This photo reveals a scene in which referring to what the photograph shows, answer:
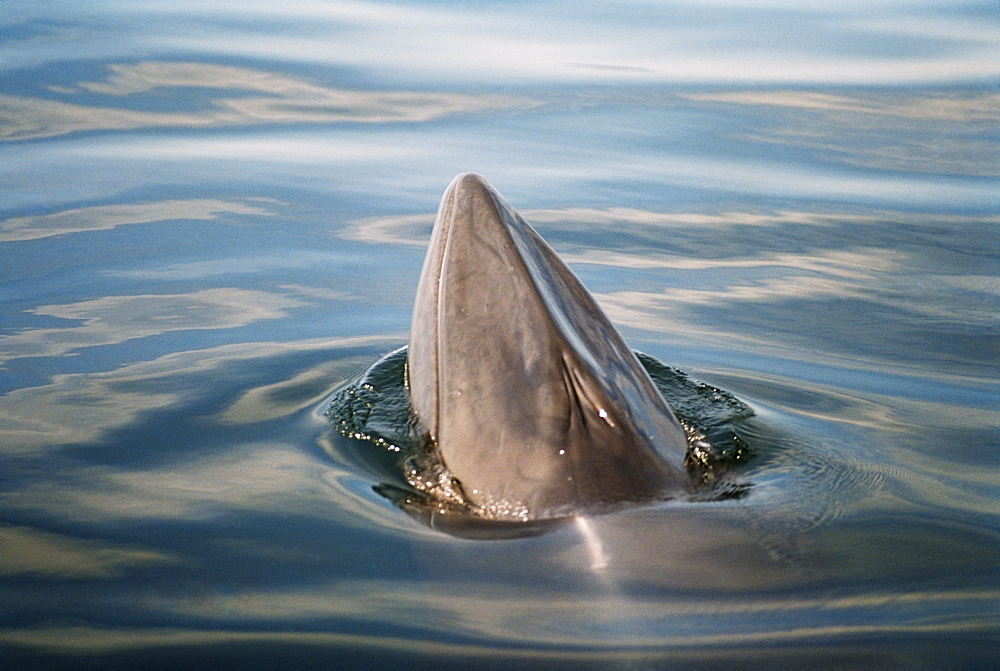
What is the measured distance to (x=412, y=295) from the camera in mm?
7473

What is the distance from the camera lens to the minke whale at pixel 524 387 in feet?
13.0

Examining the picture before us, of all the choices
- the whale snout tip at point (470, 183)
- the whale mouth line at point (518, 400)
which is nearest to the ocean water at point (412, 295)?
the whale mouth line at point (518, 400)

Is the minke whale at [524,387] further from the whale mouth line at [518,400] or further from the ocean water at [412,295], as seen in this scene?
the ocean water at [412,295]

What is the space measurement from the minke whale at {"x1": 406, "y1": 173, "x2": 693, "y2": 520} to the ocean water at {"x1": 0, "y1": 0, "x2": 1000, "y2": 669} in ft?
0.67

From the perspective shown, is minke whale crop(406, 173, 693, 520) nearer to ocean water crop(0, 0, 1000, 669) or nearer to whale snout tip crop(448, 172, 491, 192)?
whale snout tip crop(448, 172, 491, 192)

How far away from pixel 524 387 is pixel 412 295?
348 centimetres

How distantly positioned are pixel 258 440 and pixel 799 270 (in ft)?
15.1

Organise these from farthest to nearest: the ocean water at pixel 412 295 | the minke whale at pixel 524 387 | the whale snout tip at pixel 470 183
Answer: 1. the whale snout tip at pixel 470 183
2. the minke whale at pixel 524 387
3. the ocean water at pixel 412 295

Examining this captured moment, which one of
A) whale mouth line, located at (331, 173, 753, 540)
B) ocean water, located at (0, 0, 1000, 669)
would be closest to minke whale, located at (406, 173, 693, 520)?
whale mouth line, located at (331, 173, 753, 540)

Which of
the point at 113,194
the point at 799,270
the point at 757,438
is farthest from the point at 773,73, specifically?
the point at 757,438

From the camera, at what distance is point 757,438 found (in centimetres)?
512

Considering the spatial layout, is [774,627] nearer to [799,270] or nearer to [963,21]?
[799,270]

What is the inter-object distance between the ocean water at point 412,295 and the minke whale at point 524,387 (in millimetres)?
203

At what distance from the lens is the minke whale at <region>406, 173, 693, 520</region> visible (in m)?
3.96
